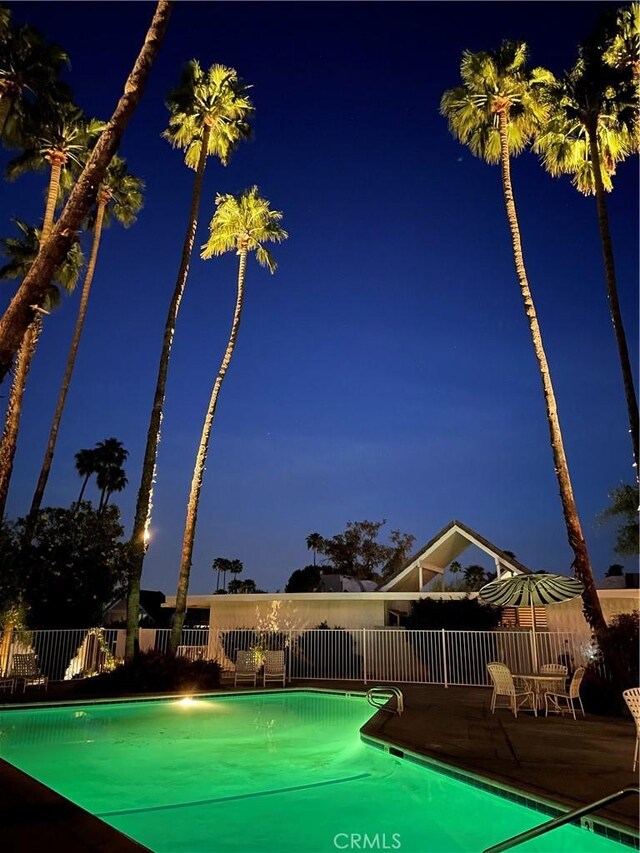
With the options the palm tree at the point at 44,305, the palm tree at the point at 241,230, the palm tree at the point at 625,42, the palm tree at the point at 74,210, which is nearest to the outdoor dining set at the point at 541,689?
the palm tree at the point at 74,210

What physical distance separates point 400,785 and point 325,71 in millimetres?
23775

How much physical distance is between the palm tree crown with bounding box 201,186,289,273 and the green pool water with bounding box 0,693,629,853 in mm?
16829

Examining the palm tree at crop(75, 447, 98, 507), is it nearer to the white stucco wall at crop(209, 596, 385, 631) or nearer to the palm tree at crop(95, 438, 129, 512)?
the palm tree at crop(95, 438, 129, 512)

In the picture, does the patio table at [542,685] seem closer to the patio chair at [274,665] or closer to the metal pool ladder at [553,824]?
the patio chair at [274,665]

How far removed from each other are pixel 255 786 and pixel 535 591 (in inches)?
265

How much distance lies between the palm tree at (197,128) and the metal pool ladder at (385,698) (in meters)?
8.47

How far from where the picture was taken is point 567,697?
11.0 m

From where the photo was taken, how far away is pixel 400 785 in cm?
750

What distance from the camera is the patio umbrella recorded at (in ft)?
38.7

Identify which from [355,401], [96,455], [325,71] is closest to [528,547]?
[355,401]

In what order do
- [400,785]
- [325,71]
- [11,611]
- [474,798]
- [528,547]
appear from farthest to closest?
[528,547]
[325,71]
[11,611]
[400,785]
[474,798]

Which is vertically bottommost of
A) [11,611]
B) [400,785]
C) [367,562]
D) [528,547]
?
[400,785]

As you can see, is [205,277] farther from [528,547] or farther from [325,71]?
[528,547]

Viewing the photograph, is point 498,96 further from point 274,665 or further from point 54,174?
point 274,665
